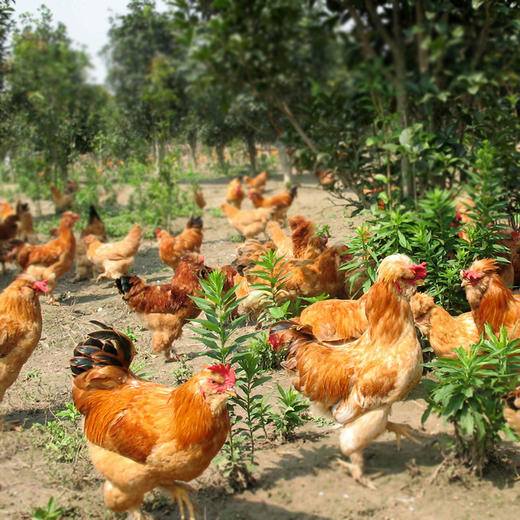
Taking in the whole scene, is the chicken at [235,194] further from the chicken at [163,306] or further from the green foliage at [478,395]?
the green foliage at [478,395]

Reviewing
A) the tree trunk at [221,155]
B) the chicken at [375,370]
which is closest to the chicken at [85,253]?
the chicken at [375,370]

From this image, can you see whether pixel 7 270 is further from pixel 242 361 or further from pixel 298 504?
pixel 298 504

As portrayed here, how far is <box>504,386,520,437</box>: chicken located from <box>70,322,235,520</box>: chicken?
6.01ft

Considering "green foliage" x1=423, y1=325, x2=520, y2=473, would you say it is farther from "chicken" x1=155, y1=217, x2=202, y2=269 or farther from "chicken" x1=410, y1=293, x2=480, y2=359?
"chicken" x1=155, y1=217, x2=202, y2=269

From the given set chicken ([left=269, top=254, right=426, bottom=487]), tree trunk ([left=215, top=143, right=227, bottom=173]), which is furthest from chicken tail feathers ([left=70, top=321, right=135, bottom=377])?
tree trunk ([left=215, top=143, right=227, bottom=173])

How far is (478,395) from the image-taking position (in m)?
3.14

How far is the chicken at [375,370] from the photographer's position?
335 centimetres

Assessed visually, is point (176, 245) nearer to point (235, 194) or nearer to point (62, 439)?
point (62, 439)

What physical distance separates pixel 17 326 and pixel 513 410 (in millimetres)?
4172

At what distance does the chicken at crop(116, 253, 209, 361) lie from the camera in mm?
5879

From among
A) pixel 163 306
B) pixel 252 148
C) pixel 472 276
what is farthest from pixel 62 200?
pixel 472 276

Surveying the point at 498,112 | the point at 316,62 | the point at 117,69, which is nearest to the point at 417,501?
the point at 498,112

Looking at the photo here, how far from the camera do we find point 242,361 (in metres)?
3.76

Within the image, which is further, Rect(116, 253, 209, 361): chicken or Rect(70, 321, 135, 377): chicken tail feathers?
Rect(116, 253, 209, 361): chicken
